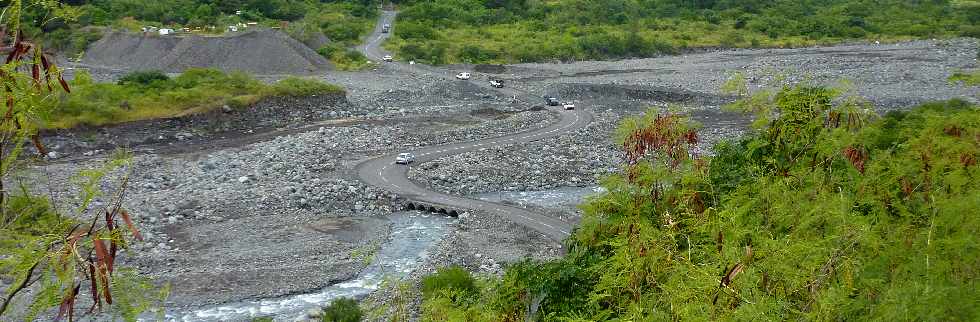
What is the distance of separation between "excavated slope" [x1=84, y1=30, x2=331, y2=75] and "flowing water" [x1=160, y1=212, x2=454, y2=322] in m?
39.8

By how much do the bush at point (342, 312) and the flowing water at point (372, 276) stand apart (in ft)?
4.33


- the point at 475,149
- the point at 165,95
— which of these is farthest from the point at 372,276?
the point at 165,95

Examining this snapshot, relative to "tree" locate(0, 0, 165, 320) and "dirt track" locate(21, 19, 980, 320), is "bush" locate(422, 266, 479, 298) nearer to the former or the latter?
"dirt track" locate(21, 19, 980, 320)

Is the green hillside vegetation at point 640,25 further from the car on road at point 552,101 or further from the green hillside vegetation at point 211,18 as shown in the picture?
the car on road at point 552,101

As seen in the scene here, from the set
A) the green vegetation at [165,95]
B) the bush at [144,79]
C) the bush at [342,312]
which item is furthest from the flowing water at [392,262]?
the bush at [144,79]

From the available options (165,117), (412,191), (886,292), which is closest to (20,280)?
(886,292)

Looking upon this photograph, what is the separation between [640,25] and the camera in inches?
4001

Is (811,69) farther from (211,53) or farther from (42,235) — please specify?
(42,235)

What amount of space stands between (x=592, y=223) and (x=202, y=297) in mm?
12536

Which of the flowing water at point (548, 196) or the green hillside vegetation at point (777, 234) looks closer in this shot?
the green hillside vegetation at point (777, 234)

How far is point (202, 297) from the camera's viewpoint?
24.6 metres

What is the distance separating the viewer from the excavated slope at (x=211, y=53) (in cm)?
6894

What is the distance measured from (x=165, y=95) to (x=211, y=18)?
37412 millimetres

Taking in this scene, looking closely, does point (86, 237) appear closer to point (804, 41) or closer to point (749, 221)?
point (749, 221)
